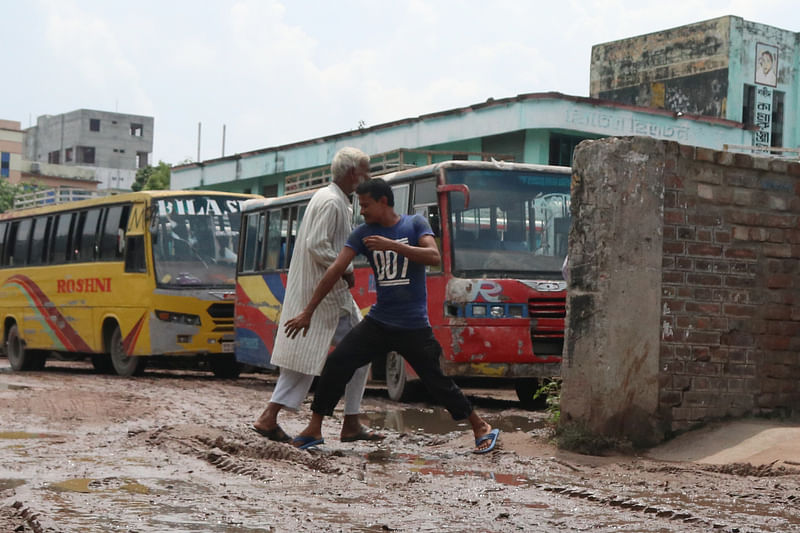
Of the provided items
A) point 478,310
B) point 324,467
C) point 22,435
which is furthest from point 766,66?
point 324,467

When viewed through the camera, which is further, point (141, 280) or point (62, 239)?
point (62, 239)

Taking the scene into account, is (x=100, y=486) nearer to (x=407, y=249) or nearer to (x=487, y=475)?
(x=487, y=475)

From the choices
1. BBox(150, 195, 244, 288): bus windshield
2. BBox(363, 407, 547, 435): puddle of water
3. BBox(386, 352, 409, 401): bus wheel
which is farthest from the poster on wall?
BBox(363, 407, 547, 435): puddle of water

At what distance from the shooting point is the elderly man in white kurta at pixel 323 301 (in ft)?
25.8

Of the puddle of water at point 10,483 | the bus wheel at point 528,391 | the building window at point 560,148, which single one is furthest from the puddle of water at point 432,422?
the building window at point 560,148

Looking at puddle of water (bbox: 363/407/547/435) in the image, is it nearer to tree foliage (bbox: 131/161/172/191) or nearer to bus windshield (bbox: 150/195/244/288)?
bus windshield (bbox: 150/195/244/288)

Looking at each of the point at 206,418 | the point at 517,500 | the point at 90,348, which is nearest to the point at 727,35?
the point at 90,348

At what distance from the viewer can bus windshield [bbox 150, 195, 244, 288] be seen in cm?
1736

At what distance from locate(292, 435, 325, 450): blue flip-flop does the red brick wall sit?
2244 mm

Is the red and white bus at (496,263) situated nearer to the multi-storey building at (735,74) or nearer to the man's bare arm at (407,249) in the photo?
the man's bare arm at (407,249)

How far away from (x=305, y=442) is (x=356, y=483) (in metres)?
1.46

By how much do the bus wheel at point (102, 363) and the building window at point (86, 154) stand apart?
76147 millimetres

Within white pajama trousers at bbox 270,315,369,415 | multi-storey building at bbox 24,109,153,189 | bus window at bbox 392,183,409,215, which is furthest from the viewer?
multi-storey building at bbox 24,109,153,189

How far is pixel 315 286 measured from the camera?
25.9ft
